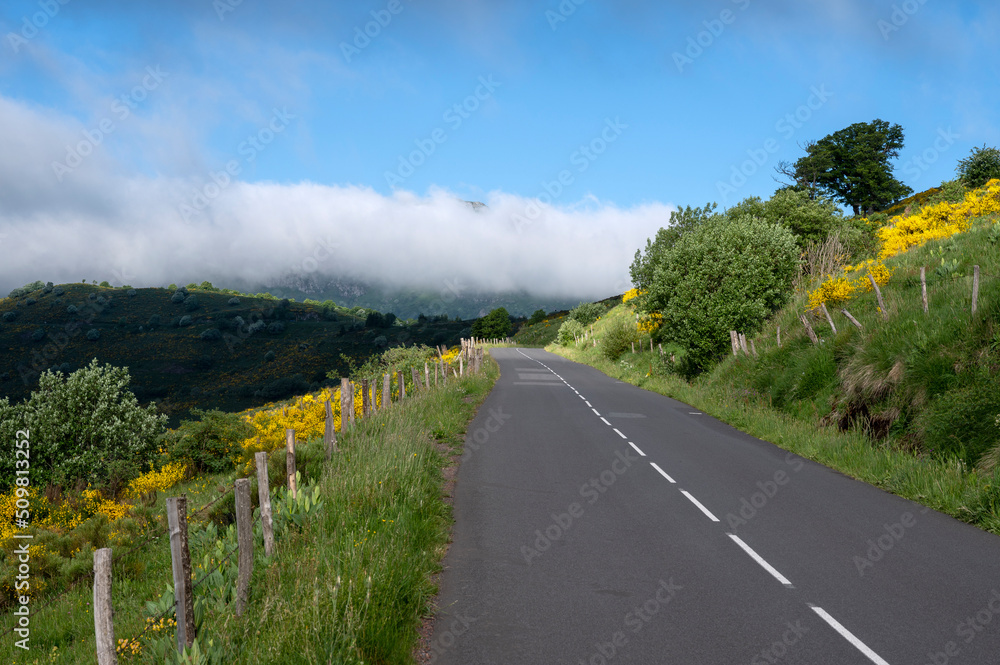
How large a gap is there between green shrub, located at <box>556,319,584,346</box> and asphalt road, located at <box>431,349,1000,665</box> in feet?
195

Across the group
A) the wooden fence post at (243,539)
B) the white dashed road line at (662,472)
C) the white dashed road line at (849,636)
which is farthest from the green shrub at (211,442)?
the white dashed road line at (849,636)

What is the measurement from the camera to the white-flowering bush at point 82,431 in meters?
20.9

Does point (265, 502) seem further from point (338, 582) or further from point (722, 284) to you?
point (722, 284)

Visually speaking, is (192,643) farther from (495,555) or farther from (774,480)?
(774,480)

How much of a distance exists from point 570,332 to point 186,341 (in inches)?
2745

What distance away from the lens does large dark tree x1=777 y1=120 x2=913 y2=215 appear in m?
62.4

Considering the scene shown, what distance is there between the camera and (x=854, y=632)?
4.80 metres

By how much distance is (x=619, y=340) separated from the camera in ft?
145

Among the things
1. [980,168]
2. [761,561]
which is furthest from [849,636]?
[980,168]

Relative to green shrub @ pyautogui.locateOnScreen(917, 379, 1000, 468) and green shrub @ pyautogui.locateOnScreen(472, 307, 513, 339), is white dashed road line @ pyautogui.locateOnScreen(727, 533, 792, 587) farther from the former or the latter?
green shrub @ pyautogui.locateOnScreen(472, 307, 513, 339)

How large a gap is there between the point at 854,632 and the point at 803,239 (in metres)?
35.0

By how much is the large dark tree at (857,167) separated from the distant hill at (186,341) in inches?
2441

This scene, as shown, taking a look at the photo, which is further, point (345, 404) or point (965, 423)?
point (345, 404)

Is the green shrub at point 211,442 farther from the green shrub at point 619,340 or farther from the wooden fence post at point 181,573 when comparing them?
the green shrub at point 619,340
